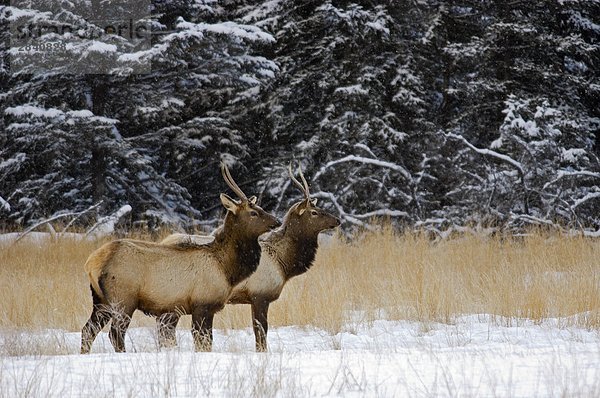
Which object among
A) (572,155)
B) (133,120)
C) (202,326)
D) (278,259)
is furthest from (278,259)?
(133,120)

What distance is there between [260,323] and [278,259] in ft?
2.69

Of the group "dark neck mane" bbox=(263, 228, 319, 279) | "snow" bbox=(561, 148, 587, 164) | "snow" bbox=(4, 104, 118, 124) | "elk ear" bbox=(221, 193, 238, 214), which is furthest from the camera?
"snow" bbox=(561, 148, 587, 164)

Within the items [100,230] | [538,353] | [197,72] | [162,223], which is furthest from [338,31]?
[538,353]

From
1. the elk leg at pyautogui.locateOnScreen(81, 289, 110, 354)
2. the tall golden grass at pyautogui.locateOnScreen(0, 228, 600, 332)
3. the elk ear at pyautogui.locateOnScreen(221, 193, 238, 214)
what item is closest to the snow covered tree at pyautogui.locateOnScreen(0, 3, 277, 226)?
the tall golden grass at pyautogui.locateOnScreen(0, 228, 600, 332)

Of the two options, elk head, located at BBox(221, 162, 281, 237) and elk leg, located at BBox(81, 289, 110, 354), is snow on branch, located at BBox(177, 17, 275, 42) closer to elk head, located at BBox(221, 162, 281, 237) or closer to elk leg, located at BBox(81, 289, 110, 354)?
elk head, located at BBox(221, 162, 281, 237)

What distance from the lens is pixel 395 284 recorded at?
944 cm

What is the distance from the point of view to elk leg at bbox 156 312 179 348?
259 inches

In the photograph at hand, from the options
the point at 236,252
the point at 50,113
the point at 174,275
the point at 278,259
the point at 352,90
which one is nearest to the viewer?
the point at 174,275

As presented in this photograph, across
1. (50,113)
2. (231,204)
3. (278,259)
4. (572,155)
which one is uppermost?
(231,204)

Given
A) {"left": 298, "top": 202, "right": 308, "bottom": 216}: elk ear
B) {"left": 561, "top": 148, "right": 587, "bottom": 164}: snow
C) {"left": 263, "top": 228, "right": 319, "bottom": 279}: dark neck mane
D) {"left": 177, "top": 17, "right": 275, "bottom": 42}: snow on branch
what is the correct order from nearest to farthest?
{"left": 263, "top": 228, "right": 319, "bottom": 279}: dark neck mane
{"left": 298, "top": 202, "right": 308, "bottom": 216}: elk ear
{"left": 177, "top": 17, "right": 275, "bottom": 42}: snow on branch
{"left": 561, "top": 148, "right": 587, "bottom": 164}: snow

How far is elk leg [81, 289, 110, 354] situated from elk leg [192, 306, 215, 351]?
73 cm

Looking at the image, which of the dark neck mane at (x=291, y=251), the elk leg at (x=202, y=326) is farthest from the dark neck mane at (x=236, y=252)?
the dark neck mane at (x=291, y=251)

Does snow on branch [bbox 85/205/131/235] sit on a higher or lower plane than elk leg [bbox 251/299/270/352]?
lower

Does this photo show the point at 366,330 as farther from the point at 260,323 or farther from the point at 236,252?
the point at 236,252
